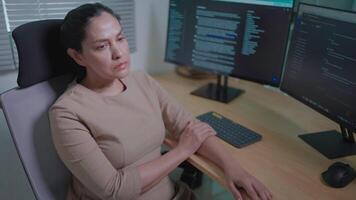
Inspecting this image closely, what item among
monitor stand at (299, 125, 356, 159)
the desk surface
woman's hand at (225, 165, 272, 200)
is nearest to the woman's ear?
the desk surface

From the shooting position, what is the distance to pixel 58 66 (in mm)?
1272

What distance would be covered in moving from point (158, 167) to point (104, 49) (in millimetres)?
446

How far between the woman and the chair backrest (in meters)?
0.06

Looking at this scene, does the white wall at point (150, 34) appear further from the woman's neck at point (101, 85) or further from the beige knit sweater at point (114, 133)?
the woman's neck at point (101, 85)

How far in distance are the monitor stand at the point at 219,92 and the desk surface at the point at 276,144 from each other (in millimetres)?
34

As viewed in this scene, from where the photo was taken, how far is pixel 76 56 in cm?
122

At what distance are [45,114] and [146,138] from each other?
0.37 meters

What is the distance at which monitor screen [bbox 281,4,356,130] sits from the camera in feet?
3.86

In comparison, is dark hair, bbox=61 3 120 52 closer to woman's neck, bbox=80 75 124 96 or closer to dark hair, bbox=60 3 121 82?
dark hair, bbox=60 3 121 82

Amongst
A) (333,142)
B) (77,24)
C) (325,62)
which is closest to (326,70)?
(325,62)

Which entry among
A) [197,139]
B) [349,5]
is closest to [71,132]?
[197,139]

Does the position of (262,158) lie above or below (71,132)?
below

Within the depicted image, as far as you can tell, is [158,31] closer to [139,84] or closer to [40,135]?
[139,84]

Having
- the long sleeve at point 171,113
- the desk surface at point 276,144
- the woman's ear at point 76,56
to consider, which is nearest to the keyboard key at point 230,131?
the desk surface at point 276,144
